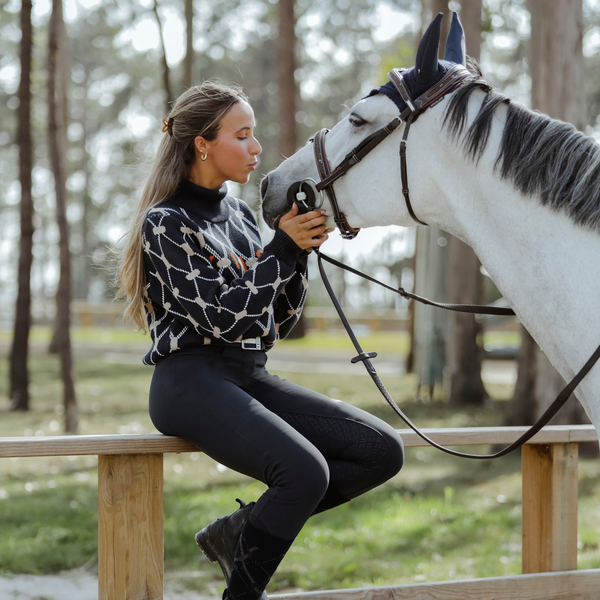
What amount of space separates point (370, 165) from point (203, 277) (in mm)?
628

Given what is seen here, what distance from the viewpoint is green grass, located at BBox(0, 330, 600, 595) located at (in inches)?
140

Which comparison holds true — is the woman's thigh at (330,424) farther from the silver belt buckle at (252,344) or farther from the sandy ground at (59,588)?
the sandy ground at (59,588)

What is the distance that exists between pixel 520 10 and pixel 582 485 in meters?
16.4

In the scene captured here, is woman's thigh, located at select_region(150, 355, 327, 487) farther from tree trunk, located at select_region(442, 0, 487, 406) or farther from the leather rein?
tree trunk, located at select_region(442, 0, 487, 406)

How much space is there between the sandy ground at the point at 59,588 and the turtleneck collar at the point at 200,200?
6.14 ft

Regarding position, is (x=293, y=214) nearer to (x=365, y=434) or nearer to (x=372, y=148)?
(x=372, y=148)

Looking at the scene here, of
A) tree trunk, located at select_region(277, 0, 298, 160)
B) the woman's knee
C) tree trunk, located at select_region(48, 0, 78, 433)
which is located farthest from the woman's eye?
tree trunk, located at select_region(277, 0, 298, 160)

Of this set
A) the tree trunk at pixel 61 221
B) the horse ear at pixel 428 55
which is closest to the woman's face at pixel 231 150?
the horse ear at pixel 428 55

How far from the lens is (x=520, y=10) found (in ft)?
59.5

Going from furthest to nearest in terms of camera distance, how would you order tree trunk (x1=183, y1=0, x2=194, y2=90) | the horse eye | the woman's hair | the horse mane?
1. tree trunk (x1=183, y1=0, x2=194, y2=90)
2. the woman's hair
3. the horse eye
4. the horse mane

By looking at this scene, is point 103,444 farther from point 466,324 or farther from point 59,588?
point 466,324

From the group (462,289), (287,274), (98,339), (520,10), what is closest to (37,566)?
(287,274)

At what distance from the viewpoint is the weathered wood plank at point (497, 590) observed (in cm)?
239

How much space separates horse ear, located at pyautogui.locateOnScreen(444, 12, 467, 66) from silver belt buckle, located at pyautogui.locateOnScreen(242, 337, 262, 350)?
43.5 inches
